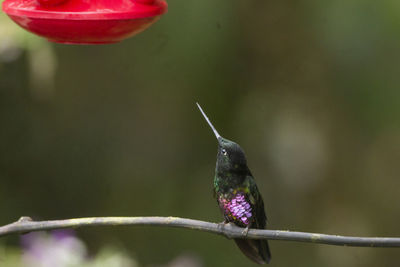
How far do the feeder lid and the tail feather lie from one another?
762 millimetres

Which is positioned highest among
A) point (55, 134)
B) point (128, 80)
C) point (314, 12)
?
point (314, 12)

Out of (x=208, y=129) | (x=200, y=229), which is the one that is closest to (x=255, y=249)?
(x=200, y=229)

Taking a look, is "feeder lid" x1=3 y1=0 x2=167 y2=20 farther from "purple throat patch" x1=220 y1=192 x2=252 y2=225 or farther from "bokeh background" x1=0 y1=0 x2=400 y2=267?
"bokeh background" x1=0 y1=0 x2=400 y2=267

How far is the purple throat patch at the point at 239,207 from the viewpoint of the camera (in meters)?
2.12

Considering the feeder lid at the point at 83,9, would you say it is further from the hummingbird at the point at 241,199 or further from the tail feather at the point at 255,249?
the tail feather at the point at 255,249

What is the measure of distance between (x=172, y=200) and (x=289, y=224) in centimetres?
77

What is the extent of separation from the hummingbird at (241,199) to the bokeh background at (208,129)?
6.25ft

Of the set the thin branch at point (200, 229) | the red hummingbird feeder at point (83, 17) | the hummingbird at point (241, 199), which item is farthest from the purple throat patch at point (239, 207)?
the red hummingbird feeder at point (83, 17)

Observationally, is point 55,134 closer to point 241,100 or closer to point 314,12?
point 241,100

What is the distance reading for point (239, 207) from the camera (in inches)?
83.4

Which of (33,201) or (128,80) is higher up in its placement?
(128,80)

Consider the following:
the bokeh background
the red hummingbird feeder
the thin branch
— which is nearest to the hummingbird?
the thin branch

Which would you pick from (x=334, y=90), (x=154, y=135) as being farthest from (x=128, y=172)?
(x=334, y=90)

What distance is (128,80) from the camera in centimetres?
420
